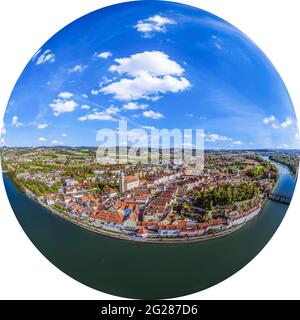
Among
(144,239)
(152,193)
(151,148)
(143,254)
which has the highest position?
(151,148)

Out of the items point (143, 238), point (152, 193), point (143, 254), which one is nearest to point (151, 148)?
point (152, 193)

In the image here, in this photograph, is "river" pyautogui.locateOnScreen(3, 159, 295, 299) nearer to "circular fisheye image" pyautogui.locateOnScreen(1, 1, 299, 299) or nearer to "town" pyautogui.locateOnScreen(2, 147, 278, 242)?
"circular fisheye image" pyautogui.locateOnScreen(1, 1, 299, 299)

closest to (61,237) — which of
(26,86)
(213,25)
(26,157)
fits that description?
(26,157)

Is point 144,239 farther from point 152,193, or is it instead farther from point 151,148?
point 151,148

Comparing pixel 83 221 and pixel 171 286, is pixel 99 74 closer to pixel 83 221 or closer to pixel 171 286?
pixel 83 221

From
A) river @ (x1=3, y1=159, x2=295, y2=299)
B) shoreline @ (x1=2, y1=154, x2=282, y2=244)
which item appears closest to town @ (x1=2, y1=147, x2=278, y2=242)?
shoreline @ (x1=2, y1=154, x2=282, y2=244)

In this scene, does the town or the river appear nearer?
the town
